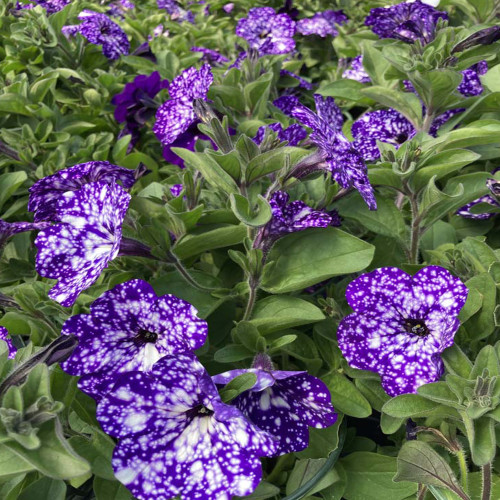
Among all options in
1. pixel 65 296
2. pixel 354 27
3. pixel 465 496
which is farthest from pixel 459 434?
pixel 354 27

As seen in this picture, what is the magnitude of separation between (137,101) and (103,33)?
0.43 m

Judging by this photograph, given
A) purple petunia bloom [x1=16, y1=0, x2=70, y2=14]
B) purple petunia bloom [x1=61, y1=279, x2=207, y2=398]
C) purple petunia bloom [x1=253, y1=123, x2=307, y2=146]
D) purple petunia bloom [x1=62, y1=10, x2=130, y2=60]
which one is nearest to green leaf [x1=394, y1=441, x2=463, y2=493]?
purple petunia bloom [x1=61, y1=279, x2=207, y2=398]

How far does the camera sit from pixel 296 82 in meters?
1.71

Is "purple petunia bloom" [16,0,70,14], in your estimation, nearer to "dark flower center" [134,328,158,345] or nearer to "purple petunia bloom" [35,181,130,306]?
"purple petunia bloom" [35,181,130,306]

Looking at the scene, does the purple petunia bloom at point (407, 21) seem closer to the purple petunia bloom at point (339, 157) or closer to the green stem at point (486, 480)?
the purple petunia bloom at point (339, 157)

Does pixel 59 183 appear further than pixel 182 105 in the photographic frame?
No

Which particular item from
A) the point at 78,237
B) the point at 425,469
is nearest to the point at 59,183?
the point at 78,237

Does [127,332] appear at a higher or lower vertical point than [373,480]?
higher

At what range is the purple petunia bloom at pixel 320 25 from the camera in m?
2.29

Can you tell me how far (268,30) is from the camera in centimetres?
207

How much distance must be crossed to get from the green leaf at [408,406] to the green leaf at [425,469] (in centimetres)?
8

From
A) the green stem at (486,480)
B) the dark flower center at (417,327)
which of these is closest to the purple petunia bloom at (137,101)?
the dark flower center at (417,327)

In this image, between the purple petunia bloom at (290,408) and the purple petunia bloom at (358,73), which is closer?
the purple petunia bloom at (290,408)

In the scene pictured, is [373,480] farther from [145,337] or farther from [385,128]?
[385,128]
